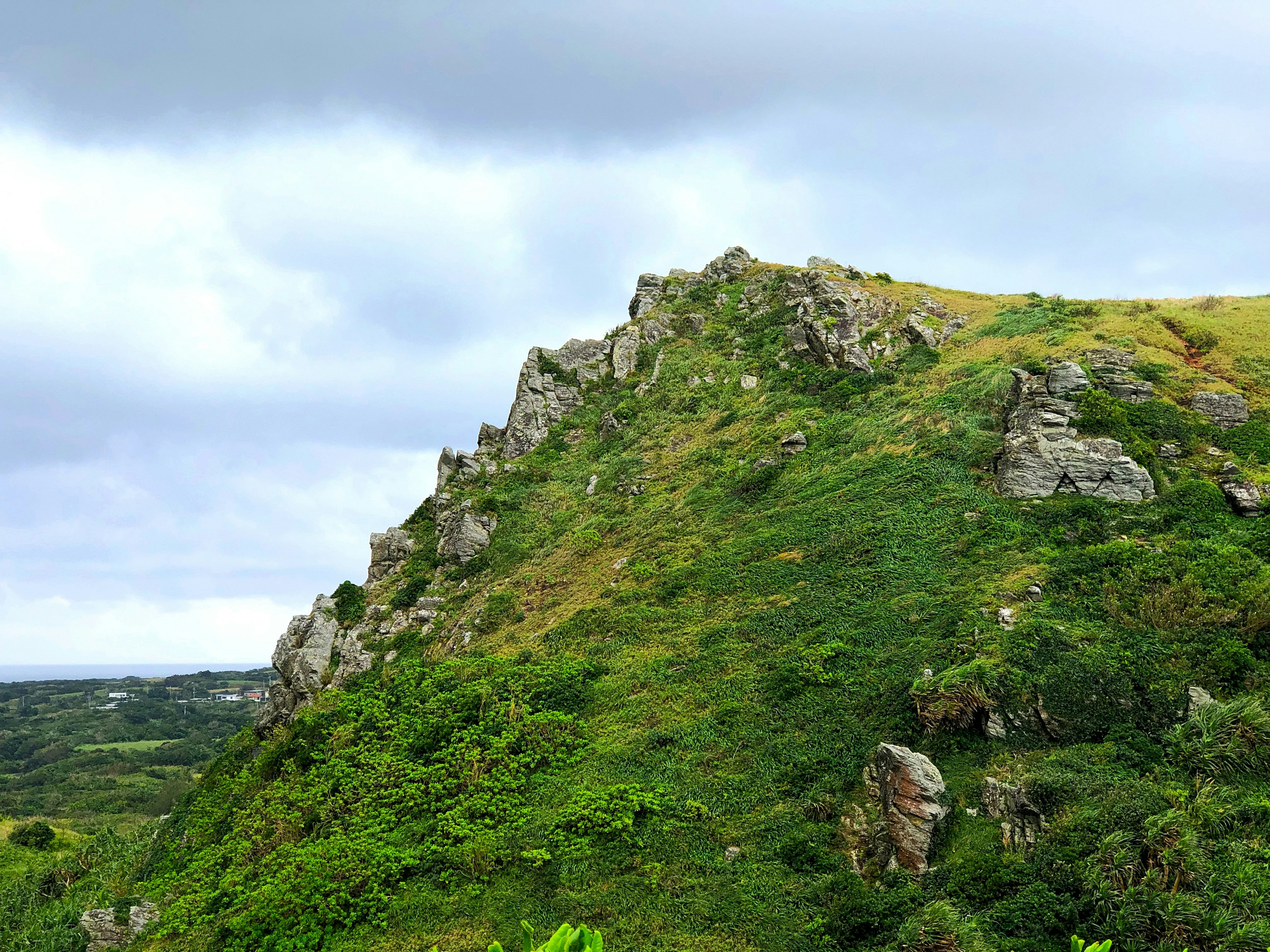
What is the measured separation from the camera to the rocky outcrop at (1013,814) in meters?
10.9

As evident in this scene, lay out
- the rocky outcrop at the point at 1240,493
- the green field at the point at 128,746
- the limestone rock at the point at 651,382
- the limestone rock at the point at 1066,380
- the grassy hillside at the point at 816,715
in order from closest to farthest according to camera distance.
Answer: the grassy hillside at the point at 816,715
the rocky outcrop at the point at 1240,493
the limestone rock at the point at 1066,380
the limestone rock at the point at 651,382
the green field at the point at 128,746

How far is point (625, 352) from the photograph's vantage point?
43.9 metres

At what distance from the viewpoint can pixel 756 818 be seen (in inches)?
544

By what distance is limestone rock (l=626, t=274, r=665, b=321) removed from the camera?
49.8m

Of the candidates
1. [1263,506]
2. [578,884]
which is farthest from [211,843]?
[1263,506]

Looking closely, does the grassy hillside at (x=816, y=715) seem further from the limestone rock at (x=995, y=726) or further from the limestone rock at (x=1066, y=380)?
the limestone rock at (x=1066, y=380)

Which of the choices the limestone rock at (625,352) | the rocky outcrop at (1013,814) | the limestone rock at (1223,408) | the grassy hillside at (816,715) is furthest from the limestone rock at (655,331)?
the rocky outcrop at (1013,814)

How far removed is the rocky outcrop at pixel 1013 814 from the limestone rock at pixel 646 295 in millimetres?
40386

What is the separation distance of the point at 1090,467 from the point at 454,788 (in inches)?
816

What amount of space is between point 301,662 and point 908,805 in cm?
2404

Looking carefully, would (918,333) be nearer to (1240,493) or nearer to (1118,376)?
(1118,376)

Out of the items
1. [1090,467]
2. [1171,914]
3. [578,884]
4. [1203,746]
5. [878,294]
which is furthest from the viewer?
[878,294]

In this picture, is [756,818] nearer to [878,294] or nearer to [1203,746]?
[1203,746]

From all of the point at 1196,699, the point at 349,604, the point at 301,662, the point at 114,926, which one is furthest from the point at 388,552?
the point at 1196,699
